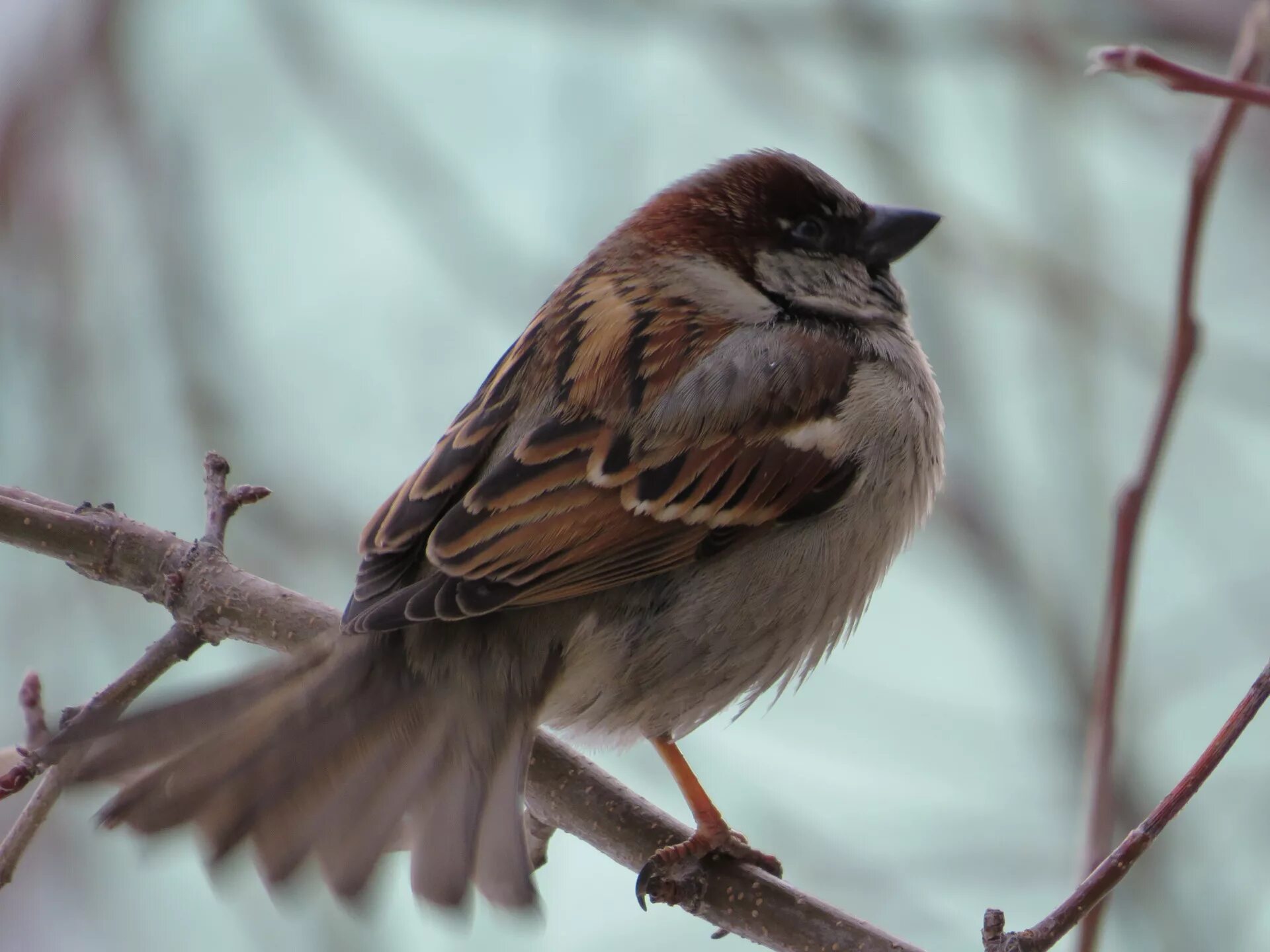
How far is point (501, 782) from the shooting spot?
224 centimetres

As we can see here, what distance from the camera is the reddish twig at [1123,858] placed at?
1497mm

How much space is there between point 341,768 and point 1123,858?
1176 millimetres

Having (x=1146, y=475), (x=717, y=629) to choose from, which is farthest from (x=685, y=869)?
(x=1146, y=475)

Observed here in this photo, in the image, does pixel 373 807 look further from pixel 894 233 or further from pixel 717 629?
pixel 894 233

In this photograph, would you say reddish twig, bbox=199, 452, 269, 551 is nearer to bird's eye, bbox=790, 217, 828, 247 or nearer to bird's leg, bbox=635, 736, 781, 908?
bird's leg, bbox=635, 736, 781, 908

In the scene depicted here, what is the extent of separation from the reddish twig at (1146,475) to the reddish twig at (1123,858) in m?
0.13

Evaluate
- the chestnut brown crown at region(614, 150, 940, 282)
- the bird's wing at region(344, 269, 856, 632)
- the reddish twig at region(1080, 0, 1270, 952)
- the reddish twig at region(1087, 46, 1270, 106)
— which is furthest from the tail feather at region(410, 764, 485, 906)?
the chestnut brown crown at region(614, 150, 940, 282)

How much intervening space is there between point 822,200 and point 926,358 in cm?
43

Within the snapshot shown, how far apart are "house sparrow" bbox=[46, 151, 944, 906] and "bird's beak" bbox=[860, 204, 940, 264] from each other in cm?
19

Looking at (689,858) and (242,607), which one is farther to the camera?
(242,607)

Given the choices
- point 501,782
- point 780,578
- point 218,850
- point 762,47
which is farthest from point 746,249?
point 762,47

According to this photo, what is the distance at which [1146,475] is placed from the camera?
6.14 ft

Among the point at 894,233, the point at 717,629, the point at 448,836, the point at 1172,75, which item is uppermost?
the point at 894,233

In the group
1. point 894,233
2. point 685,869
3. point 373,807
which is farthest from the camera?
point 894,233
